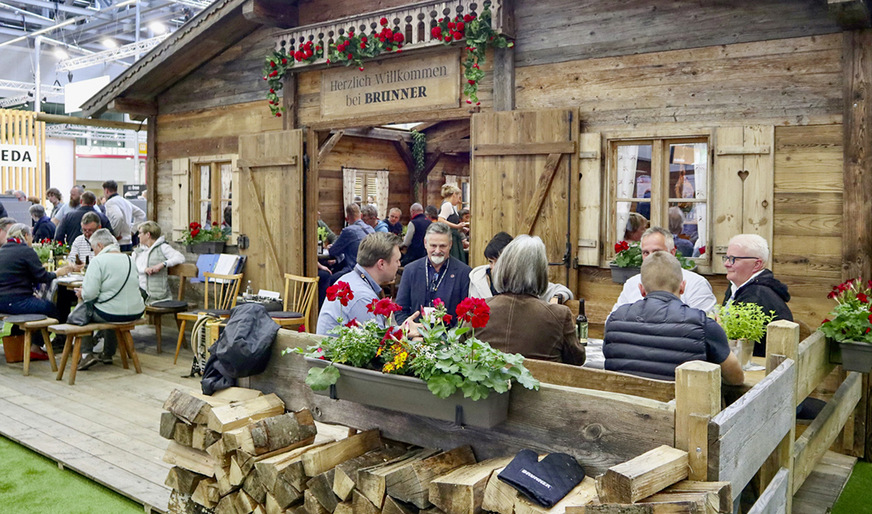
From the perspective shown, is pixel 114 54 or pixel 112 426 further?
pixel 114 54

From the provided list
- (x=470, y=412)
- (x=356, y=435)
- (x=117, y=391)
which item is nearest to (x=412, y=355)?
(x=470, y=412)

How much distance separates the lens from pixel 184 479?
3285 millimetres

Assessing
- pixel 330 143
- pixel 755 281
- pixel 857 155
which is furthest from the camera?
pixel 330 143

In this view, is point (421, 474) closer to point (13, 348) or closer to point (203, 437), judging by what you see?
point (203, 437)

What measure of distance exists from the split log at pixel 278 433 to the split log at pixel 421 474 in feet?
1.96

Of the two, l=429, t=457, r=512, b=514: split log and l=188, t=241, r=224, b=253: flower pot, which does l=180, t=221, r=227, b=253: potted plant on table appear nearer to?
l=188, t=241, r=224, b=253: flower pot

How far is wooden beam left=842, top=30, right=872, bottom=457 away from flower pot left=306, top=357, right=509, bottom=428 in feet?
10.9

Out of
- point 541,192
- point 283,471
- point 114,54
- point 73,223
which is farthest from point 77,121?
point 114,54

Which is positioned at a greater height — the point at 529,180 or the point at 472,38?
the point at 472,38

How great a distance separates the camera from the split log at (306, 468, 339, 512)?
2.79 metres

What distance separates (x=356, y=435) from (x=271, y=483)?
355 mm

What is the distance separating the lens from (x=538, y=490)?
→ 2.20m

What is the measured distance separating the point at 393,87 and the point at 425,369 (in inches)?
188

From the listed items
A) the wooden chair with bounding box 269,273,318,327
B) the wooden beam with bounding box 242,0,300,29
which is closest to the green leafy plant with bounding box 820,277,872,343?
the wooden chair with bounding box 269,273,318,327
